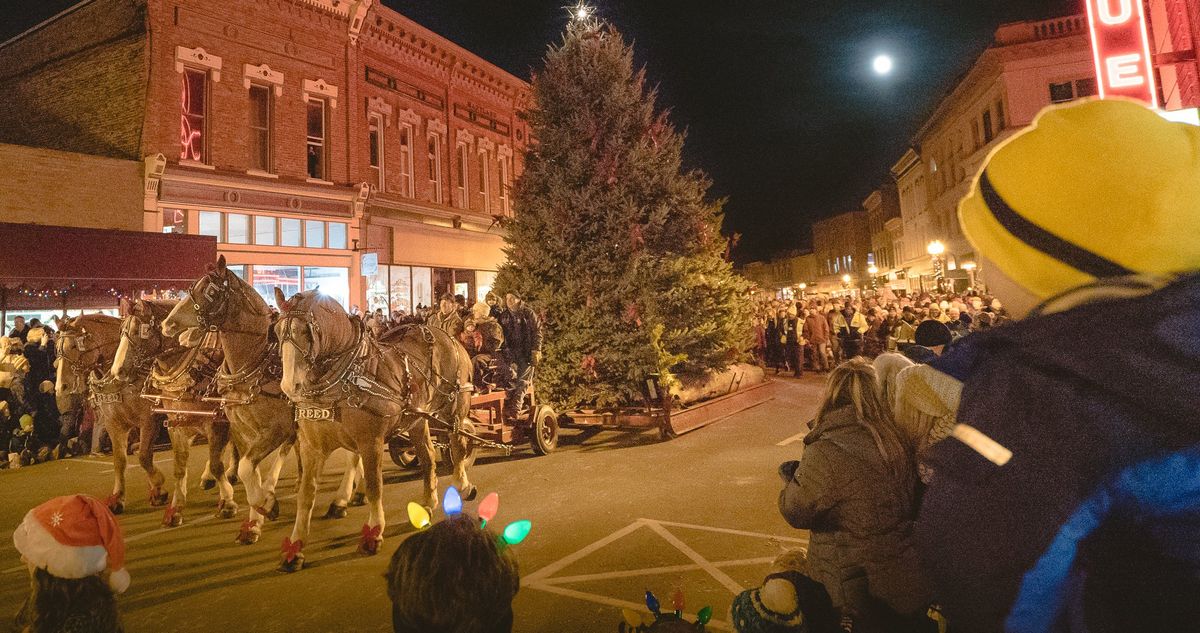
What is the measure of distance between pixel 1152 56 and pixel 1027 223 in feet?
39.3

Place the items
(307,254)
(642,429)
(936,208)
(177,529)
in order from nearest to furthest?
(177,529) < (642,429) < (307,254) < (936,208)

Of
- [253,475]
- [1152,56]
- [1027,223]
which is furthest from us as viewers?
[1152,56]

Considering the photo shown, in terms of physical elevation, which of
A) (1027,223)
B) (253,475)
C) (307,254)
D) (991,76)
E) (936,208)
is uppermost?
(991,76)

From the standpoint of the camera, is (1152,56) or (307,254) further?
(307,254)

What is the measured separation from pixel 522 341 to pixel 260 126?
582 inches

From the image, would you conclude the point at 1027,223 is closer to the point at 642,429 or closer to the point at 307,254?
the point at 642,429

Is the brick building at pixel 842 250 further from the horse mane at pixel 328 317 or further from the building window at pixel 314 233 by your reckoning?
the horse mane at pixel 328 317

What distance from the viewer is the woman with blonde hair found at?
252 centimetres

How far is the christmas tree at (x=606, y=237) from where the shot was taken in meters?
10.6

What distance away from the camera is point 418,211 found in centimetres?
2267

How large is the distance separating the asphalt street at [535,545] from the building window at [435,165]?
16148 mm

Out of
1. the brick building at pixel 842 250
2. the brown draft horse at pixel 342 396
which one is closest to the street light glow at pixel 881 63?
the brown draft horse at pixel 342 396

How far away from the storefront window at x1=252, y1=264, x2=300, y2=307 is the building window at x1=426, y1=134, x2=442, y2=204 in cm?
654

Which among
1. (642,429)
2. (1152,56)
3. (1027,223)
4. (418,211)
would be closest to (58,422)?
(642,429)
